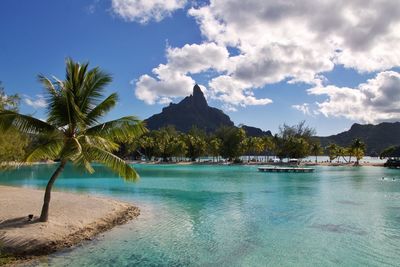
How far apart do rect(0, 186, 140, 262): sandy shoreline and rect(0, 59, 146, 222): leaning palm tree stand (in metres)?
1.31

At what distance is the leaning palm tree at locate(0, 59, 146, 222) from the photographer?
53.1 ft

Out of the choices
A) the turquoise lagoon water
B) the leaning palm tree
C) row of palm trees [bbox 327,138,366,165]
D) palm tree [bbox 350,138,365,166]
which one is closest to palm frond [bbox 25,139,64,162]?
the leaning palm tree

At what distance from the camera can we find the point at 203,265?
13.9m

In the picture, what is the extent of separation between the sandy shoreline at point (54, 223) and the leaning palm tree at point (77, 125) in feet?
4.28

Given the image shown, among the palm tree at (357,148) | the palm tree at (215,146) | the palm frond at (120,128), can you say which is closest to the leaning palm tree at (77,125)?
the palm frond at (120,128)

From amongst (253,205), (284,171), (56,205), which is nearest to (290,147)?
(284,171)

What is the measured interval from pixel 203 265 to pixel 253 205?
55.3ft

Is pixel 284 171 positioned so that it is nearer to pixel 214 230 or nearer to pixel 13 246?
pixel 214 230

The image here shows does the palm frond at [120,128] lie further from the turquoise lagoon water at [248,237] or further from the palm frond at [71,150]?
the turquoise lagoon water at [248,237]

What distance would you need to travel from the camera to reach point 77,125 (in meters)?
16.8

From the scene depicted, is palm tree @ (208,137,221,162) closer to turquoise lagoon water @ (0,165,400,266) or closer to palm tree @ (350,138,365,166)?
palm tree @ (350,138,365,166)

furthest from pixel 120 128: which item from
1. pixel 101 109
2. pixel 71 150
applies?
pixel 71 150

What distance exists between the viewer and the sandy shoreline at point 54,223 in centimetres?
1458

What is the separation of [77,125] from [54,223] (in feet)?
16.2
